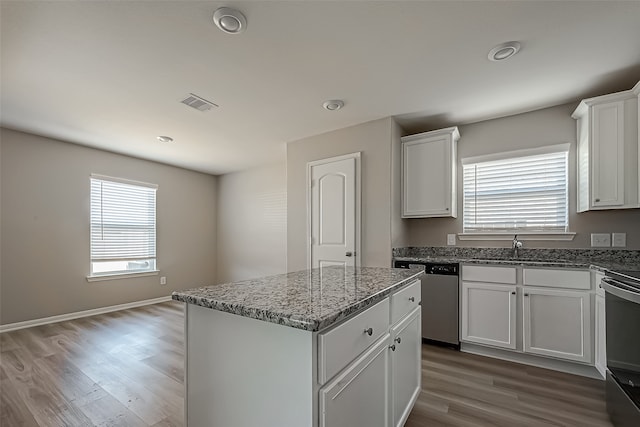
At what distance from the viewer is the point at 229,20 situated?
1.74 metres

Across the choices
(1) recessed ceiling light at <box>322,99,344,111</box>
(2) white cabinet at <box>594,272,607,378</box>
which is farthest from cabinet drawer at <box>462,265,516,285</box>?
(1) recessed ceiling light at <box>322,99,344,111</box>

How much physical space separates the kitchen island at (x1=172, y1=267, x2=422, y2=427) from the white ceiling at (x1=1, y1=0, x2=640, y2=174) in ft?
5.27

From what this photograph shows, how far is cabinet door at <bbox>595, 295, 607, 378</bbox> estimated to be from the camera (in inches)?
84.6

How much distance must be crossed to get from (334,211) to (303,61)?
1.81 m

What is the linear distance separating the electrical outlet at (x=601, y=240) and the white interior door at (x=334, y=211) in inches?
89.1

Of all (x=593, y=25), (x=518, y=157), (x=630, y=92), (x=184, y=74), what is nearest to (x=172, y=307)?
(x=184, y=74)

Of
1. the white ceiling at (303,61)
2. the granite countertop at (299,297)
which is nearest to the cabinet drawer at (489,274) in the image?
the granite countertop at (299,297)

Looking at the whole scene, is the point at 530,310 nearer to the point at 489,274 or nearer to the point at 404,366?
the point at 489,274

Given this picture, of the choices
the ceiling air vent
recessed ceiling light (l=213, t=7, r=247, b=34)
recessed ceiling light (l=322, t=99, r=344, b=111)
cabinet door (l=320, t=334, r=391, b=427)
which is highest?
recessed ceiling light (l=213, t=7, r=247, b=34)

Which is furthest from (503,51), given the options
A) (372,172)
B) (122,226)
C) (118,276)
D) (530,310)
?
(118,276)

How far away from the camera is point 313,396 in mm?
886

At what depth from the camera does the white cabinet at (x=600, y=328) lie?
2.15 m

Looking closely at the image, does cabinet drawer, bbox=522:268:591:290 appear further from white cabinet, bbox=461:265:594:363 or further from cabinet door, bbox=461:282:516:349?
cabinet door, bbox=461:282:516:349

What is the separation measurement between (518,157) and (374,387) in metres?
3.01
